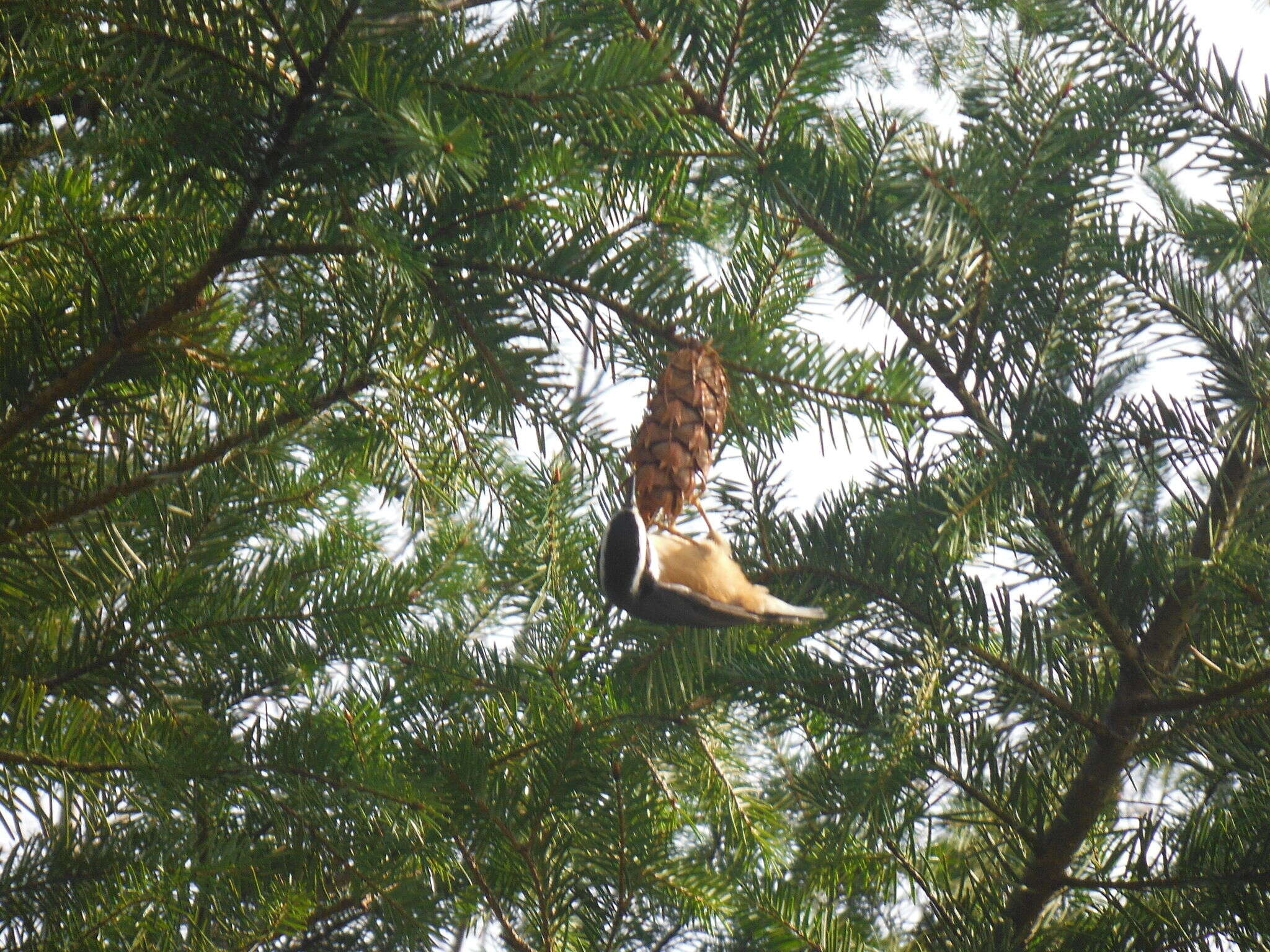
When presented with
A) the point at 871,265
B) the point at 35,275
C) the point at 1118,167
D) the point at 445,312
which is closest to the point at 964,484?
the point at 871,265

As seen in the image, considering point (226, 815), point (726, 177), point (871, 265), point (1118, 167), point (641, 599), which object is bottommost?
point (641, 599)

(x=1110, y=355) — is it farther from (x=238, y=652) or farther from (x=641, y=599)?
(x=238, y=652)

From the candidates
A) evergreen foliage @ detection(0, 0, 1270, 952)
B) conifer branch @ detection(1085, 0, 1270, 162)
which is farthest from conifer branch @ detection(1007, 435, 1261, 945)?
conifer branch @ detection(1085, 0, 1270, 162)

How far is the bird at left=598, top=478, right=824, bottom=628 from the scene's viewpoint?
0.60 metres

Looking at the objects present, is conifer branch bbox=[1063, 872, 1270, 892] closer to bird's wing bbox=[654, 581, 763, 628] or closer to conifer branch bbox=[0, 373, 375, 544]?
bird's wing bbox=[654, 581, 763, 628]

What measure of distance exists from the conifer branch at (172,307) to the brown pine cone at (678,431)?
26 cm

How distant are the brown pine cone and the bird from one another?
0.03 meters

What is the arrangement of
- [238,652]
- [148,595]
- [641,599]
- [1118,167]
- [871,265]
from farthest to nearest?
1. [238,652]
2. [148,595]
3. [1118,167]
4. [871,265]
5. [641,599]

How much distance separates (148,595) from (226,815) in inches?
9.6

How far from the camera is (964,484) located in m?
0.88

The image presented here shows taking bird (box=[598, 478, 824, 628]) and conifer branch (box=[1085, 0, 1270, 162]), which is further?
conifer branch (box=[1085, 0, 1270, 162])

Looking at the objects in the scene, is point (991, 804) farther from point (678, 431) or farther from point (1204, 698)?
point (678, 431)

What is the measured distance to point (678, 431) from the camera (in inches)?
25.9

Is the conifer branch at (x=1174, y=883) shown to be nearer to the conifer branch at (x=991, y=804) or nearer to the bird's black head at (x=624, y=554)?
the conifer branch at (x=991, y=804)
